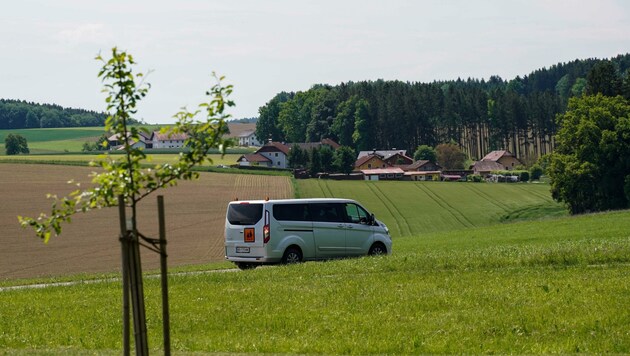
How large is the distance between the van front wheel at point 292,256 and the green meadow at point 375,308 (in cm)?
351

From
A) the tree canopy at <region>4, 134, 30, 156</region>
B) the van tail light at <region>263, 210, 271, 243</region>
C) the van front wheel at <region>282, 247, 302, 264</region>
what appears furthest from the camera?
the tree canopy at <region>4, 134, 30, 156</region>

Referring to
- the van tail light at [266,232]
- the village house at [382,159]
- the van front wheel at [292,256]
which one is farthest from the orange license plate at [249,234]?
the village house at [382,159]

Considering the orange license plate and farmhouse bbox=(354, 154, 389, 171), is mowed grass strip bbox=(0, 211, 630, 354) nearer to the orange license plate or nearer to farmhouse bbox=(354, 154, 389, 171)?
the orange license plate

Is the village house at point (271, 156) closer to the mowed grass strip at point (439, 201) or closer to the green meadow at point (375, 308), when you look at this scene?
the mowed grass strip at point (439, 201)

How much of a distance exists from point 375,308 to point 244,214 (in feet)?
39.9

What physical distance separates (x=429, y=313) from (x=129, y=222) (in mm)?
7992

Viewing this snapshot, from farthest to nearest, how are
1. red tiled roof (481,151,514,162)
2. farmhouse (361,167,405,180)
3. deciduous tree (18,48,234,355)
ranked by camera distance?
red tiled roof (481,151,514,162) → farmhouse (361,167,405,180) → deciduous tree (18,48,234,355)

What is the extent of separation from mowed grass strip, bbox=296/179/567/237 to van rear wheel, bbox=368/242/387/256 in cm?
3925

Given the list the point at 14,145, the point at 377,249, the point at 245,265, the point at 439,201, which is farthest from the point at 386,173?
the point at 245,265

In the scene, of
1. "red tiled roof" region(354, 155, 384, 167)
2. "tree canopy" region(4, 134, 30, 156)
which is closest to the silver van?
"red tiled roof" region(354, 155, 384, 167)

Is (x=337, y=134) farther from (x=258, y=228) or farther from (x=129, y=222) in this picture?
(x=129, y=222)

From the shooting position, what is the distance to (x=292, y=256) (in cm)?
2877

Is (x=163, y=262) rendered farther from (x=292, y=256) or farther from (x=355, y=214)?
(x=355, y=214)

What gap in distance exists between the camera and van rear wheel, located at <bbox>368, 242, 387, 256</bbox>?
3031cm
